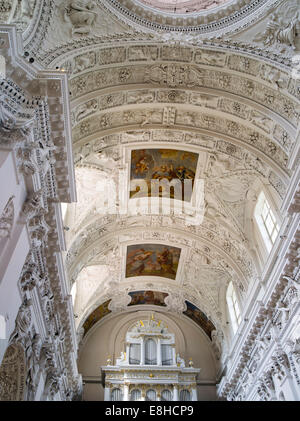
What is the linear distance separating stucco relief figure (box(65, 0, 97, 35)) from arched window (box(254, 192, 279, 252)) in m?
7.82

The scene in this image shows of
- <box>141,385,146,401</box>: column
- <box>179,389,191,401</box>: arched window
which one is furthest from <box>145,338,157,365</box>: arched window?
<box>179,389,191,401</box>: arched window

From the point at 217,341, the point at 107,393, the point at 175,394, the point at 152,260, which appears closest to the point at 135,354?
the point at 107,393

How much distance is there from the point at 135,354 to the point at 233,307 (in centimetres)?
529

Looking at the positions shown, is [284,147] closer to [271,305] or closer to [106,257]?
[271,305]

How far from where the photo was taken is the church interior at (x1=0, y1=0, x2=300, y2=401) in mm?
8117

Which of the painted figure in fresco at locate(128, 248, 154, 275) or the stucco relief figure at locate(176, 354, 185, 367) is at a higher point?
the painted figure in fresco at locate(128, 248, 154, 275)

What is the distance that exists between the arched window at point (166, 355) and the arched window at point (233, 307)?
3.74m

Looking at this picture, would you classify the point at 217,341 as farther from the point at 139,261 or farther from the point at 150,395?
the point at 139,261

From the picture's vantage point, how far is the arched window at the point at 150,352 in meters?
18.2

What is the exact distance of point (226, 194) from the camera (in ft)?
47.1

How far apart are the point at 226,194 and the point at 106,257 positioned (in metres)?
6.21

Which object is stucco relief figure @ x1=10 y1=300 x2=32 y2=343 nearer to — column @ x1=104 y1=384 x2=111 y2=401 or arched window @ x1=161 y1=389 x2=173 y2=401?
column @ x1=104 y1=384 x2=111 y2=401

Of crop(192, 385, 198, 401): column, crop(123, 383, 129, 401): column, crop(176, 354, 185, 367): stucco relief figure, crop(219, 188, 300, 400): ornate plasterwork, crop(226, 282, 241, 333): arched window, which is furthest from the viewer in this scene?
crop(176, 354, 185, 367): stucco relief figure
